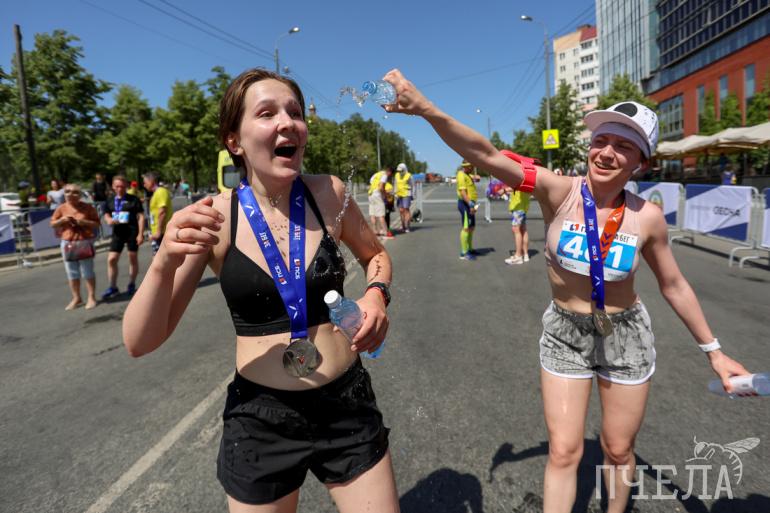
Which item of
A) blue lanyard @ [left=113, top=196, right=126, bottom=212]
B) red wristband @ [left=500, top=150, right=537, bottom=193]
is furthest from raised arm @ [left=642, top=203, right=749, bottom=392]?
blue lanyard @ [left=113, top=196, right=126, bottom=212]

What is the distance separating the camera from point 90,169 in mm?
30656

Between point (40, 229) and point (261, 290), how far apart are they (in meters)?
15.5

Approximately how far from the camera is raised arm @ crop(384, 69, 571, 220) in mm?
1866

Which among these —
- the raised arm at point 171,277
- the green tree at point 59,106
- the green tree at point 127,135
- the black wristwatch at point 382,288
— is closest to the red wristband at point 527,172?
the black wristwatch at point 382,288

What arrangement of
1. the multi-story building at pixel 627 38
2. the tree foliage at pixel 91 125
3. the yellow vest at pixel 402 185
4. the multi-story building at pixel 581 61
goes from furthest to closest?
the multi-story building at pixel 581 61 < the multi-story building at pixel 627 38 < the tree foliage at pixel 91 125 < the yellow vest at pixel 402 185

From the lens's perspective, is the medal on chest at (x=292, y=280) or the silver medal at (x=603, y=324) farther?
the silver medal at (x=603, y=324)

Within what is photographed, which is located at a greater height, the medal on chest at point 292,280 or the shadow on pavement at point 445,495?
the medal on chest at point 292,280

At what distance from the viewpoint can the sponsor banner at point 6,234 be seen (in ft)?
42.7

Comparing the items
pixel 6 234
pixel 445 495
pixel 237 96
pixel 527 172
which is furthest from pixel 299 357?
pixel 6 234

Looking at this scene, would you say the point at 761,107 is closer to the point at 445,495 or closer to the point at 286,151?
the point at 445,495

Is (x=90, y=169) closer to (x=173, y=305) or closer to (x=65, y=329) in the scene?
(x=65, y=329)

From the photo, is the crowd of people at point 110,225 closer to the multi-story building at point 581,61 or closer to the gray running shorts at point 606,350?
the gray running shorts at point 606,350

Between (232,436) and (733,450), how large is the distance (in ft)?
10.6

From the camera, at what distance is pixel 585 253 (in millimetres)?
2346
